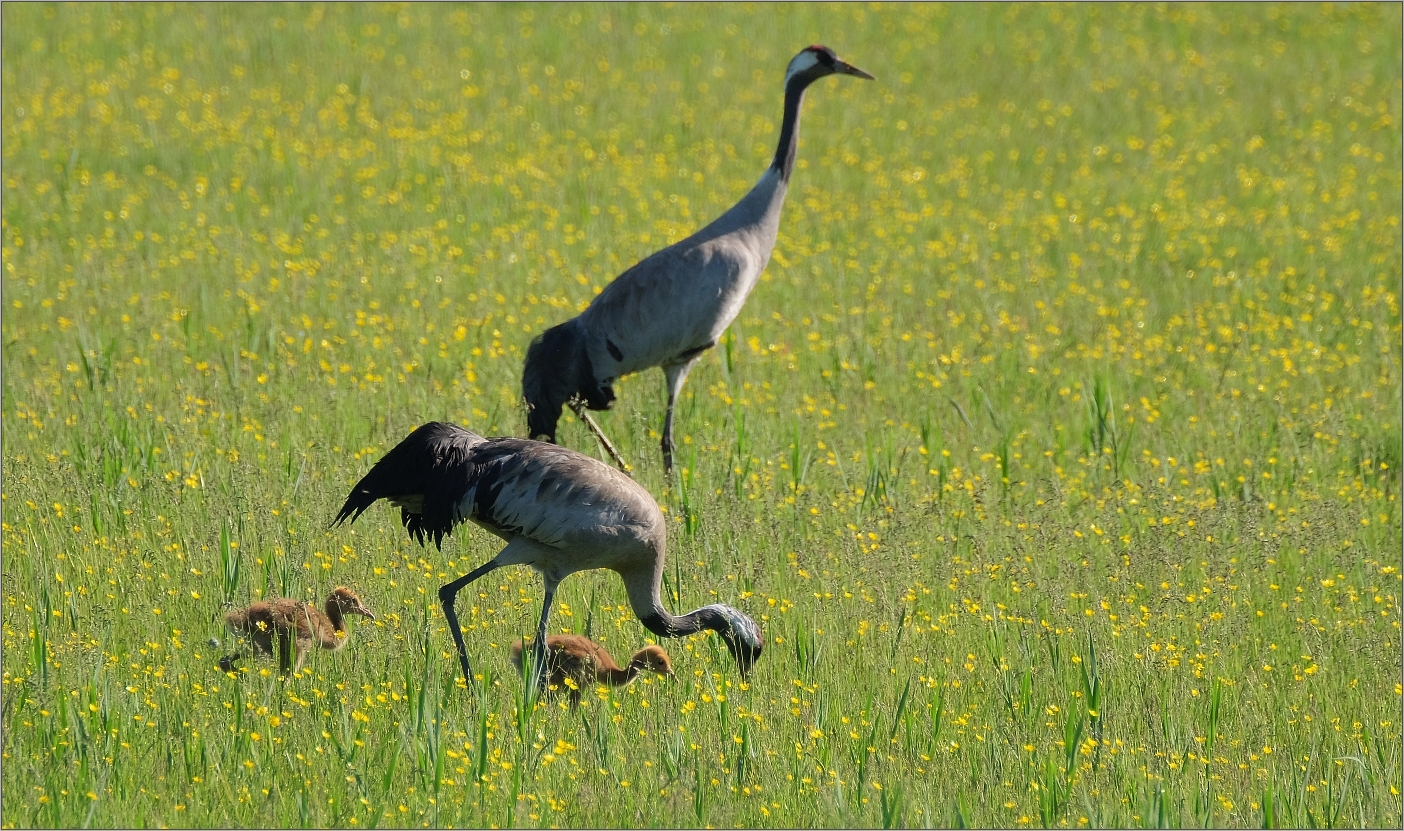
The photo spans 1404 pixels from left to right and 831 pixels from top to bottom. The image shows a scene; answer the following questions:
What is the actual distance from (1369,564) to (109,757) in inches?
207

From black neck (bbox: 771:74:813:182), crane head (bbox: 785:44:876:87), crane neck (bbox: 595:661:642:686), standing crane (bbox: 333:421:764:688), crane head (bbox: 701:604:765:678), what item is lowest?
crane neck (bbox: 595:661:642:686)

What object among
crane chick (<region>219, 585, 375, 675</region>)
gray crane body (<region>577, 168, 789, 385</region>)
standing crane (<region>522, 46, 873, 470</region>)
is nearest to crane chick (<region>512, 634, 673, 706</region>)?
crane chick (<region>219, 585, 375, 675</region>)

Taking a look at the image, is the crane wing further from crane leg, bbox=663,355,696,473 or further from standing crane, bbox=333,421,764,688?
crane leg, bbox=663,355,696,473

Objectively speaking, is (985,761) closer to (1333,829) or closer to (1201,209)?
(1333,829)

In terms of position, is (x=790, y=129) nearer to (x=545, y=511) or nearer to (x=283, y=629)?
(x=545, y=511)

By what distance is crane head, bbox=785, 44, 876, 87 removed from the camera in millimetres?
9148

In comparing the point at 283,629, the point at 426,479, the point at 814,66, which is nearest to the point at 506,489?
the point at 426,479

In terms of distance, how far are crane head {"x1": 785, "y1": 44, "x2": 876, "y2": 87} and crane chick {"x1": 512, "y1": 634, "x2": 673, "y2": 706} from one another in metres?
4.40

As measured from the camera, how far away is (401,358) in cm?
939

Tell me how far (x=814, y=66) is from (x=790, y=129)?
520 millimetres

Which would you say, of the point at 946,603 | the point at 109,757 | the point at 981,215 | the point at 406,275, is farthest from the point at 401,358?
the point at 981,215

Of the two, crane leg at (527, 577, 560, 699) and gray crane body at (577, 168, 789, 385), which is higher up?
gray crane body at (577, 168, 789, 385)

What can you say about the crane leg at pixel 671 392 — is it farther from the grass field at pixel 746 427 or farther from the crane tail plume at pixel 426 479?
the crane tail plume at pixel 426 479

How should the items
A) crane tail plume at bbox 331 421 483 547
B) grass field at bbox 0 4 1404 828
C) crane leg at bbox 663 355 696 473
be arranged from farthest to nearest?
crane leg at bbox 663 355 696 473 → crane tail plume at bbox 331 421 483 547 → grass field at bbox 0 4 1404 828
